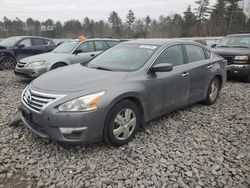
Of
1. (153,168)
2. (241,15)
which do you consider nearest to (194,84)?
(153,168)

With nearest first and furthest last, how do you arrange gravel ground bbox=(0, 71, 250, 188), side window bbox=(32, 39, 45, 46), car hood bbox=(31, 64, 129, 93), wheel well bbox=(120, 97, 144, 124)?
gravel ground bbox=(0, 71, 250, 188) < car hood bbox=(31, 64, 129, 93) < wheel well bbox=(120, 97, 144, 124) < side window bbox=(32, 39, 45, 46)

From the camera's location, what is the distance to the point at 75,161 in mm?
3273

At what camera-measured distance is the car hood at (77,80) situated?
11.1 ft

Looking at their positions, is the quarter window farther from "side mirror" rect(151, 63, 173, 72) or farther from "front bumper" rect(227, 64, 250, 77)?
"side mirror" rect(151, 63, 173, 72)

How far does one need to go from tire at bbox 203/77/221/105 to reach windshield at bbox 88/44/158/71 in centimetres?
198

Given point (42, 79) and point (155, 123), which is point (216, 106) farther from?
point (42, 79)

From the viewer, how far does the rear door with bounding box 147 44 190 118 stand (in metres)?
4.00

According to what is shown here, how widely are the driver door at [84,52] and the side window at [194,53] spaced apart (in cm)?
397

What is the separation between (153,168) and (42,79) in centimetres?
218

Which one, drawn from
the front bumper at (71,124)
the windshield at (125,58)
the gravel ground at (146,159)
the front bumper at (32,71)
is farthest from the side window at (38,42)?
the front bumper at (71,124)

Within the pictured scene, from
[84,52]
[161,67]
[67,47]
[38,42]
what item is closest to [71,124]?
[161,67]

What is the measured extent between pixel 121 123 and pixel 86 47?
18.5 ft

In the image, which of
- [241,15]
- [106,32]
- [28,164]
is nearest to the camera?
[28,164]

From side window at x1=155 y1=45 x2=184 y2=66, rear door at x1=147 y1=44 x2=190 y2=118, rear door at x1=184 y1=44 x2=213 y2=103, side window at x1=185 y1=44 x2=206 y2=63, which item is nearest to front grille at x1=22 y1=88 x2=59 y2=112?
rear door at x1=147 y1=44 x2=190 y2=118
